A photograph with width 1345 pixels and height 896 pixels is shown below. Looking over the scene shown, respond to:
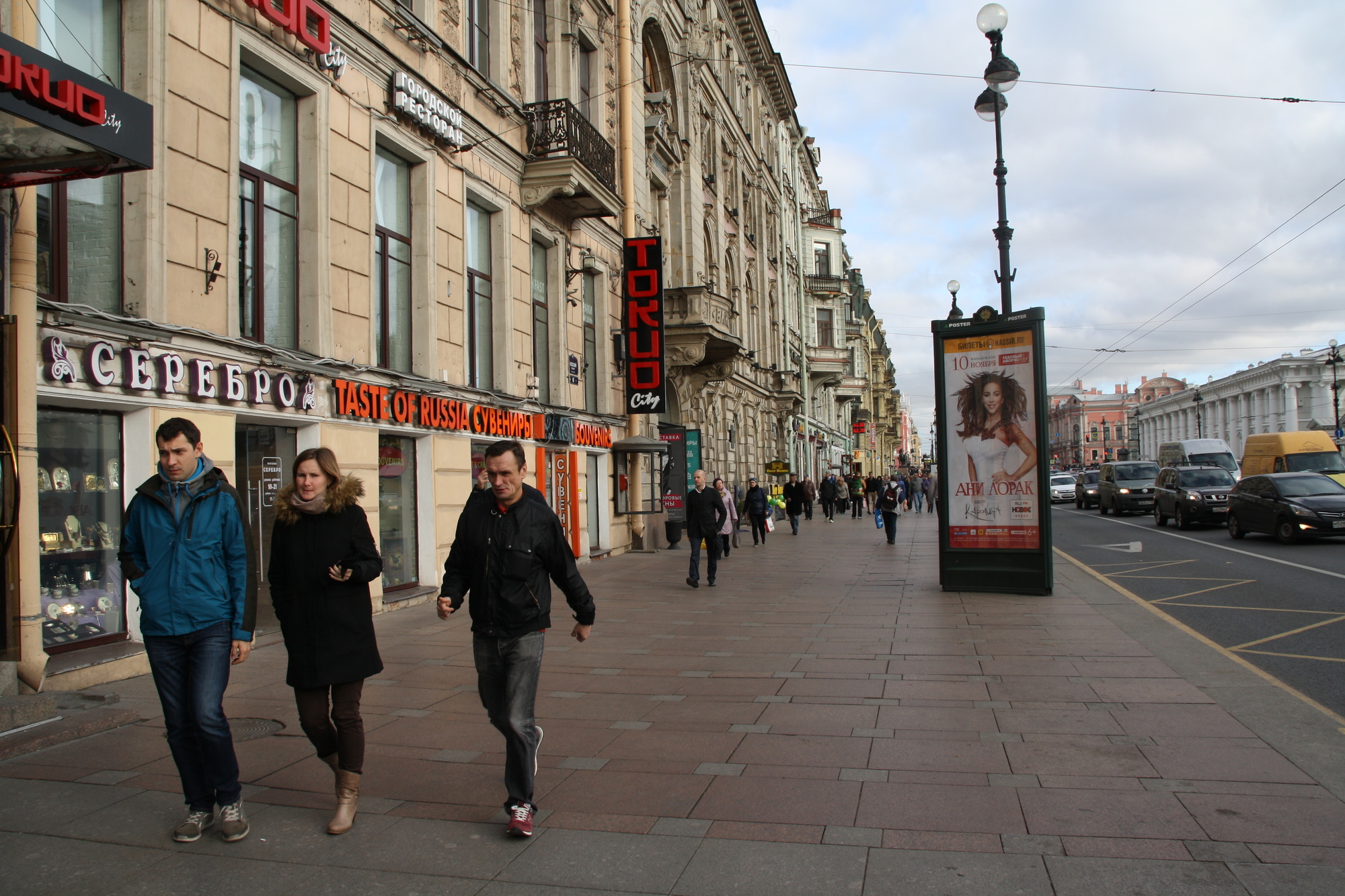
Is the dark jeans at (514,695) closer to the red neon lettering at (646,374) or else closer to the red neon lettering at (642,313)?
the red neon lettering at (646,374)

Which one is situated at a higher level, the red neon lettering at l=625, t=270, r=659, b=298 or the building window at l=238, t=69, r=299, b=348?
the red neon lettering at l=625, t=270, r=659, b=298

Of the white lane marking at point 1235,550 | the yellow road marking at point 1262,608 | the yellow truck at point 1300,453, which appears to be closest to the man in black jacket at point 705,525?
the yellow road marking at point 1262,608

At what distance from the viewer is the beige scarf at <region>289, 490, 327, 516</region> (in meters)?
4.48

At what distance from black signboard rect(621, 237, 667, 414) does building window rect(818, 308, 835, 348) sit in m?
36.4

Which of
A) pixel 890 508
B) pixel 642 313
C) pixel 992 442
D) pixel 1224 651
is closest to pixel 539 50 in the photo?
pixel 642 313

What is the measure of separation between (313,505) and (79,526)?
4.72m

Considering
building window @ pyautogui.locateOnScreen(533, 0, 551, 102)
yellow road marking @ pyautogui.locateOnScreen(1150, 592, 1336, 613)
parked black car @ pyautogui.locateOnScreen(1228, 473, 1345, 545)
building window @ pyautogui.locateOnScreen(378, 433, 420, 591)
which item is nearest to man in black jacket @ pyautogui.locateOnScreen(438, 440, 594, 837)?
building window @ pyautogui.locateOnScreen(378, 433, 420, 591)

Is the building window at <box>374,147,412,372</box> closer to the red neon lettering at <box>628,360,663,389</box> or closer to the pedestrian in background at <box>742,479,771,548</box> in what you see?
the red neon lettering at <box>628,360,663,389</box>

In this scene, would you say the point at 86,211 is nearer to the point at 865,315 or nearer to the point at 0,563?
the point at 0,563

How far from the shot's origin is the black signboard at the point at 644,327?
21109mm

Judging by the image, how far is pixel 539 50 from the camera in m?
18.0

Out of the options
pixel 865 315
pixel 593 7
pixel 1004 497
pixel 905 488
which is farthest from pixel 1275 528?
pixel 865 315

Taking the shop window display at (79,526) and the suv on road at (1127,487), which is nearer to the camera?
the shop window display at (79,526)

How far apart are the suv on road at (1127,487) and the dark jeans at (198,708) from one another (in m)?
33.4
